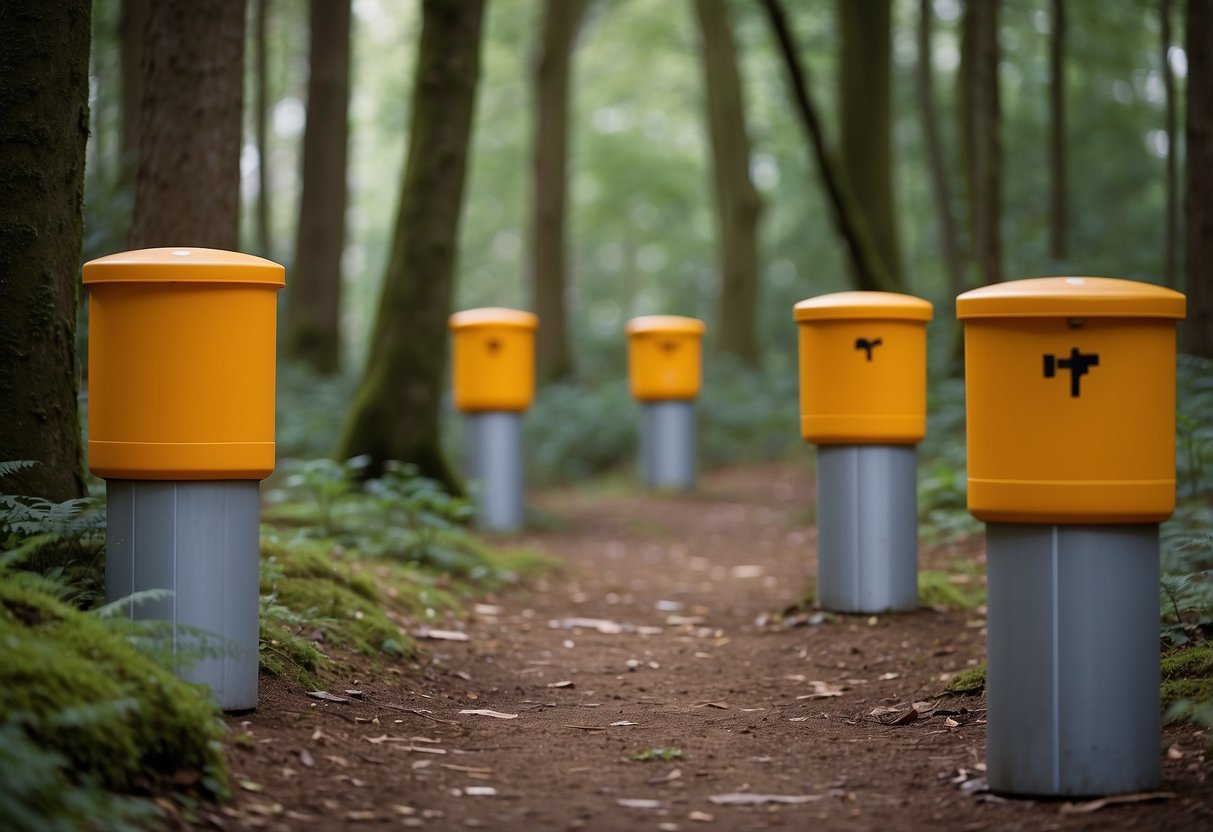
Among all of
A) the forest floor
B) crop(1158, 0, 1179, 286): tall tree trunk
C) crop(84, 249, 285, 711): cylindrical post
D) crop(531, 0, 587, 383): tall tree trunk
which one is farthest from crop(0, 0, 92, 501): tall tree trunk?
crop(531, 0, 587, 383): tall tree trunk

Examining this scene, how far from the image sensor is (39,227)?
4699mm

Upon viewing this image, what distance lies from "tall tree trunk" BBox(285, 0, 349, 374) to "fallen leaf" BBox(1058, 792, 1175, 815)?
601 inches

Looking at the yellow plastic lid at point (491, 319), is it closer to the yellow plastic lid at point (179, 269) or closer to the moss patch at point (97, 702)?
the yellow plastic lid at point (179, 269)

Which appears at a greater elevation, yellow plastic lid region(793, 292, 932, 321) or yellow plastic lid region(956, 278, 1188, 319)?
yellow plastic lid region(793, 292, 932, 321)

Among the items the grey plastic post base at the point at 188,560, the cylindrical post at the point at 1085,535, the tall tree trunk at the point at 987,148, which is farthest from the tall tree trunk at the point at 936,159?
the grey plastic post base at the point at 188,560

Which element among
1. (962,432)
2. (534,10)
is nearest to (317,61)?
(962,432)

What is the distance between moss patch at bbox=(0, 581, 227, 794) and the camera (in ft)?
10.3

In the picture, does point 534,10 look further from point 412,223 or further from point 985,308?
point 985,308

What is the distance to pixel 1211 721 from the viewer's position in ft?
12.4

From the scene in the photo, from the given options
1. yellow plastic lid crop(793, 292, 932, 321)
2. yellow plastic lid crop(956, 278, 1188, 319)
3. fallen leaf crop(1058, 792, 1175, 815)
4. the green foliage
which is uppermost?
yellow plastic lid crop(793, 292, 932, 321)

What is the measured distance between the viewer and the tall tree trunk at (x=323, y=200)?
17.2m

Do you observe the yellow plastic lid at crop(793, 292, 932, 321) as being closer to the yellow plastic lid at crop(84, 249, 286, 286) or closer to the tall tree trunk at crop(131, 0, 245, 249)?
the yellow plastic lid at crop(84, 249, 286, 286)

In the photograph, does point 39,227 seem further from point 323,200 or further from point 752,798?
point 323,200

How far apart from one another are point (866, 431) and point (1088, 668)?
3.06 metres
